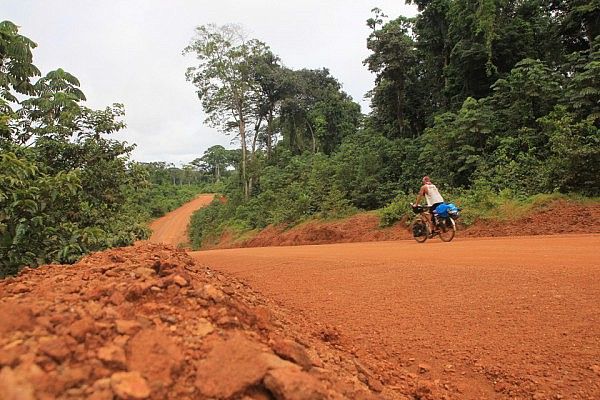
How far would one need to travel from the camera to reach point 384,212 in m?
15.2

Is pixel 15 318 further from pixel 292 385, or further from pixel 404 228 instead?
pixel 404 228

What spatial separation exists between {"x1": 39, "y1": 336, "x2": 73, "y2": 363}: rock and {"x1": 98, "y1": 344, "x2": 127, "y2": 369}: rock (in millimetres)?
125

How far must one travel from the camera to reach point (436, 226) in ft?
36.1

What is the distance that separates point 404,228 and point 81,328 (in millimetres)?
13096

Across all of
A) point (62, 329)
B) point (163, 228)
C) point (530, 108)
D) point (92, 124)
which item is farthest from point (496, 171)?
point (163, 228)

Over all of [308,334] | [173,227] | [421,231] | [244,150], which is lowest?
[308,334]

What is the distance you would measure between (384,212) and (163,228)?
95.1ft

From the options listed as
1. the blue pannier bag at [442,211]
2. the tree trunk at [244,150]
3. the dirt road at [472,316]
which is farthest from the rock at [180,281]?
the tree trunk at [244,150]

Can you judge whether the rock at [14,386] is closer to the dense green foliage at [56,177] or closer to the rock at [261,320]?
the rock at [261,320]

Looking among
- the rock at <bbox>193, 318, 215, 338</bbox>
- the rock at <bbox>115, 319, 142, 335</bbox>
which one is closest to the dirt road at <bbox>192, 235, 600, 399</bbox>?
the rock at <bbox>193, 318, 215, 338</bbox>

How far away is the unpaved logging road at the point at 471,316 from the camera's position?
9.53 feet

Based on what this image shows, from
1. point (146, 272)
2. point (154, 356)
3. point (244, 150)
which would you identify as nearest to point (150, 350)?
point (154, 356)

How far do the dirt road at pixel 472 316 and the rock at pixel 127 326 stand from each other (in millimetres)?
1749

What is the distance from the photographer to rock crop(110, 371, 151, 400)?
1.54 meters
